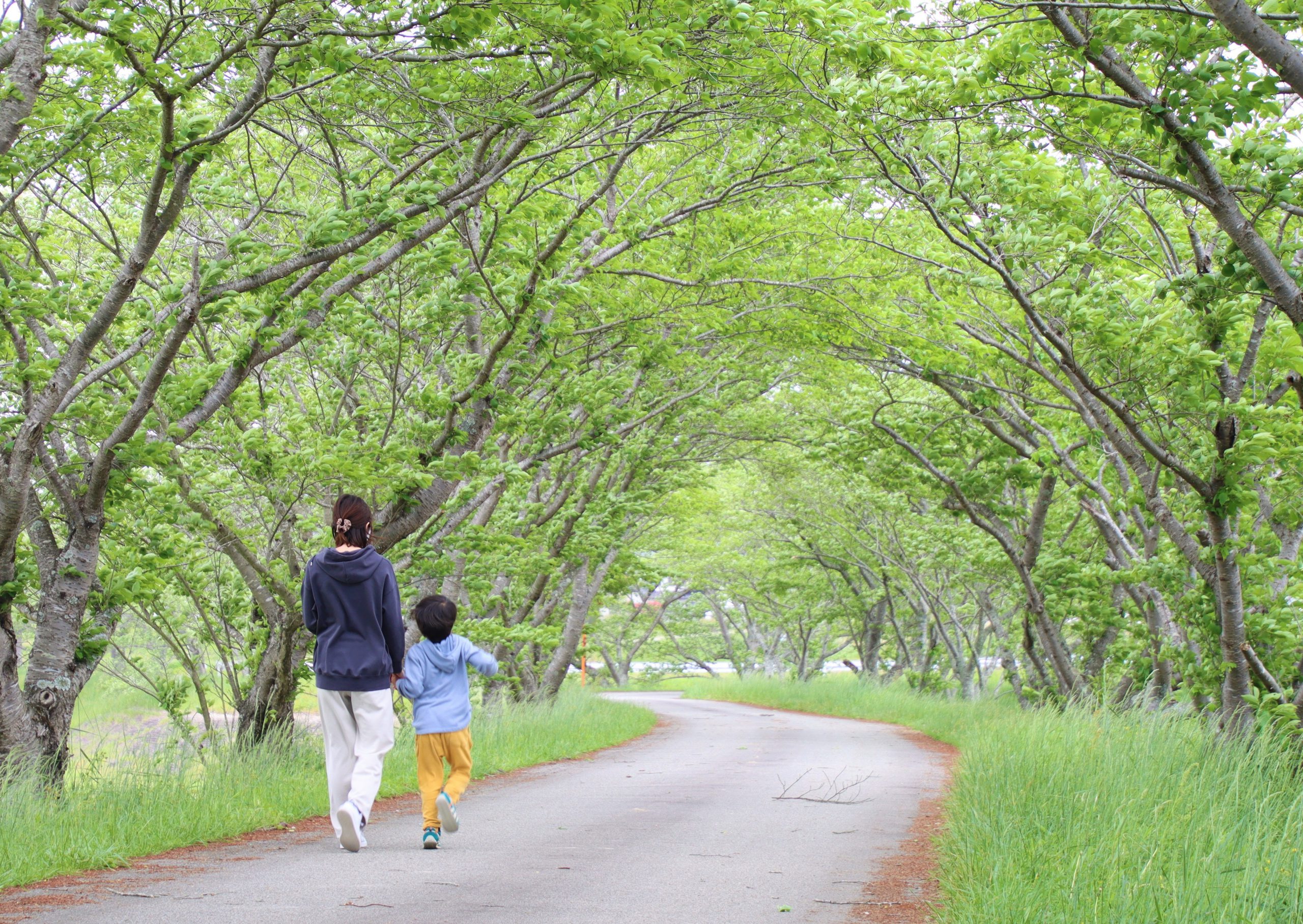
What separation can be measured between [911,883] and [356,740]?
3206 millimetres

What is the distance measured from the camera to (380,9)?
5805 mm

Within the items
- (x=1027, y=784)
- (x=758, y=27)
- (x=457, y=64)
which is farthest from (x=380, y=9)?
(x=1027, y=784)

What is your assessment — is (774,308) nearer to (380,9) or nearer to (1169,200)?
(1169,200)

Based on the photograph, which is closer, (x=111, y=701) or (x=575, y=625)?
(x=575, y=625)

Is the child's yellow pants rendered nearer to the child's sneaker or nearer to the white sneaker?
the child's sneaker

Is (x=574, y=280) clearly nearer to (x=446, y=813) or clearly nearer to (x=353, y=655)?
(x=353, y=655)

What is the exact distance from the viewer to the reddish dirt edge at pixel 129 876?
15.5 feet

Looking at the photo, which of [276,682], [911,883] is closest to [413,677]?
[911,883]

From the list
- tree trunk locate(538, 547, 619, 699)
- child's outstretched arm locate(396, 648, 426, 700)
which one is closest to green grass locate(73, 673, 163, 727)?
tree trunk locate(538, 547, 619, 699)

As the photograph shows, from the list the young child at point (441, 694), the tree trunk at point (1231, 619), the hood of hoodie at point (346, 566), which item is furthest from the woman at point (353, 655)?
the tree trunk at point (1231, 619)

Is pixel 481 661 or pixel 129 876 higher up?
pixel 481 661

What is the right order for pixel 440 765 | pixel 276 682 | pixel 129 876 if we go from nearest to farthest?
pixel 129 876, pixel 440 765, pixel 276 682

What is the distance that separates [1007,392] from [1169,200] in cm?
320

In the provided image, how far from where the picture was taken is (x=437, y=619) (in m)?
6.84
